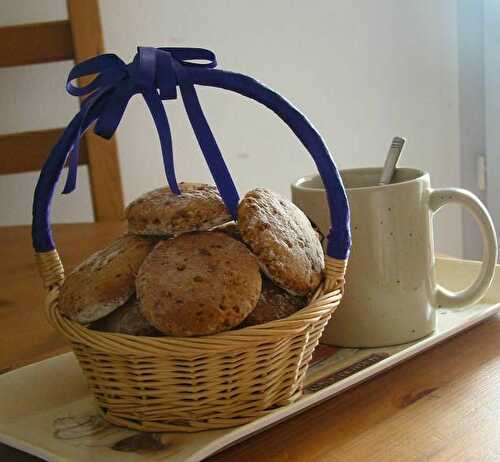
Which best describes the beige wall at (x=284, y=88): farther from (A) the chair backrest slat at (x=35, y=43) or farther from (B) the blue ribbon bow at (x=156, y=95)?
(B) the blue ribbon bow at (x=156, y=95)

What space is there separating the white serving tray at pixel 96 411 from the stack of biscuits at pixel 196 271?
7cm

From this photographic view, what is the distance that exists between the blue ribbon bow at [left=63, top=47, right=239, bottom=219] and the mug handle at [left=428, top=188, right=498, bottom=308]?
0.70 feet

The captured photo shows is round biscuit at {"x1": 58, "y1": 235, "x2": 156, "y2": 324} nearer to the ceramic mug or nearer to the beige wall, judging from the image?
the ceramic mug

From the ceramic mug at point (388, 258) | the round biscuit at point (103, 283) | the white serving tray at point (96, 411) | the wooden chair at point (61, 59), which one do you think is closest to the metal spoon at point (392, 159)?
the ceramic mug at point (388, 258)

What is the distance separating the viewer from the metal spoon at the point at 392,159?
2.31ft

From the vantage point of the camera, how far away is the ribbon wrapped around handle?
54cm

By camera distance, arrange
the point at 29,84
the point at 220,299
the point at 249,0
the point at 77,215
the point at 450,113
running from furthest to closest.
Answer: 1. the point at 450,113
2. the point at 249,0
3. the point at 77,215
4. the point at 29,84
5. the point at 220,299

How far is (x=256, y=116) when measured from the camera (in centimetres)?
183

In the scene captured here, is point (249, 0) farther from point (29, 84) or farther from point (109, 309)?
point (109, 309)

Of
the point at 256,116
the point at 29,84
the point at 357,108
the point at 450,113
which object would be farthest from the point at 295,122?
the point at 450,113

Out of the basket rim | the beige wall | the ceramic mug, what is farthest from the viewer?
the beige wall

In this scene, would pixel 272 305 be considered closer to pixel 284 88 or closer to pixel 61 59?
pixel 61 59

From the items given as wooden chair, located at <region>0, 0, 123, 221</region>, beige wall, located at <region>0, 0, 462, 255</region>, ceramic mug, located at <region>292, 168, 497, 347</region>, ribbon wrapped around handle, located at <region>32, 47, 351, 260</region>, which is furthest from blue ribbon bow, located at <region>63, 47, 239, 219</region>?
beige wall, located at <region>0, 0, 462, 255</region>

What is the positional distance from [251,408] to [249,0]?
4.59ft
